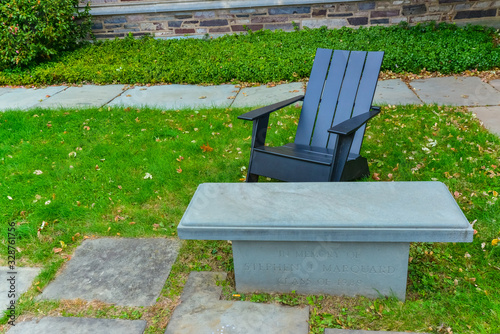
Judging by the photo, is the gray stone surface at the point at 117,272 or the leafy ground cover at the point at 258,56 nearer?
the gray stone surface at the point at 117,272

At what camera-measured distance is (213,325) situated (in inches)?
81.8

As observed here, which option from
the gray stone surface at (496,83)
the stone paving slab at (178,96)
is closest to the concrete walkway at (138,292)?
the gray stone surface at (496,83)

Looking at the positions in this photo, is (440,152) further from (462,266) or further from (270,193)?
(270,193)

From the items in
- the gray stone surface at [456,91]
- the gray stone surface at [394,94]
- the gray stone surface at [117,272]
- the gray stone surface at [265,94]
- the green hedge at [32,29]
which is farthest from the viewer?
the green hedge at [32,29]

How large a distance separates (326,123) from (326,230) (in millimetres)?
1569

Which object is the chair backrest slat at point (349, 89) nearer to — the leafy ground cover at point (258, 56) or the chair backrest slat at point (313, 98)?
the chair backrest slat at point (313, 98)

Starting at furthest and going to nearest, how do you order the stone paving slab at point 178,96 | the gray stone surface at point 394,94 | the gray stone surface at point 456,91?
1. the stone paving slab at point 178,96
2. the gray stone surface at point 394,94
3. the gray stone surface at point 456,91

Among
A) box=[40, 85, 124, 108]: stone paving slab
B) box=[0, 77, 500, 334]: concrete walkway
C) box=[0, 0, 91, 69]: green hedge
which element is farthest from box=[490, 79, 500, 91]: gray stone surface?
box=[0, 0, 91, 69]: green hedge

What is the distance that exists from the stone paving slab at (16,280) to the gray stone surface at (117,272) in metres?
0.14

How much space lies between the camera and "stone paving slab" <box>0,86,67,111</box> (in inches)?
209

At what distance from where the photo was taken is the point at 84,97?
552cm

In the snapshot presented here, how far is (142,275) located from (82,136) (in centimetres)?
232

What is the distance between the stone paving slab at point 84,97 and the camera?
17.2ft

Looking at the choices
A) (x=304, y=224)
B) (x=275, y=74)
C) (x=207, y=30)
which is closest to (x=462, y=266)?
(x=304, y=224)
